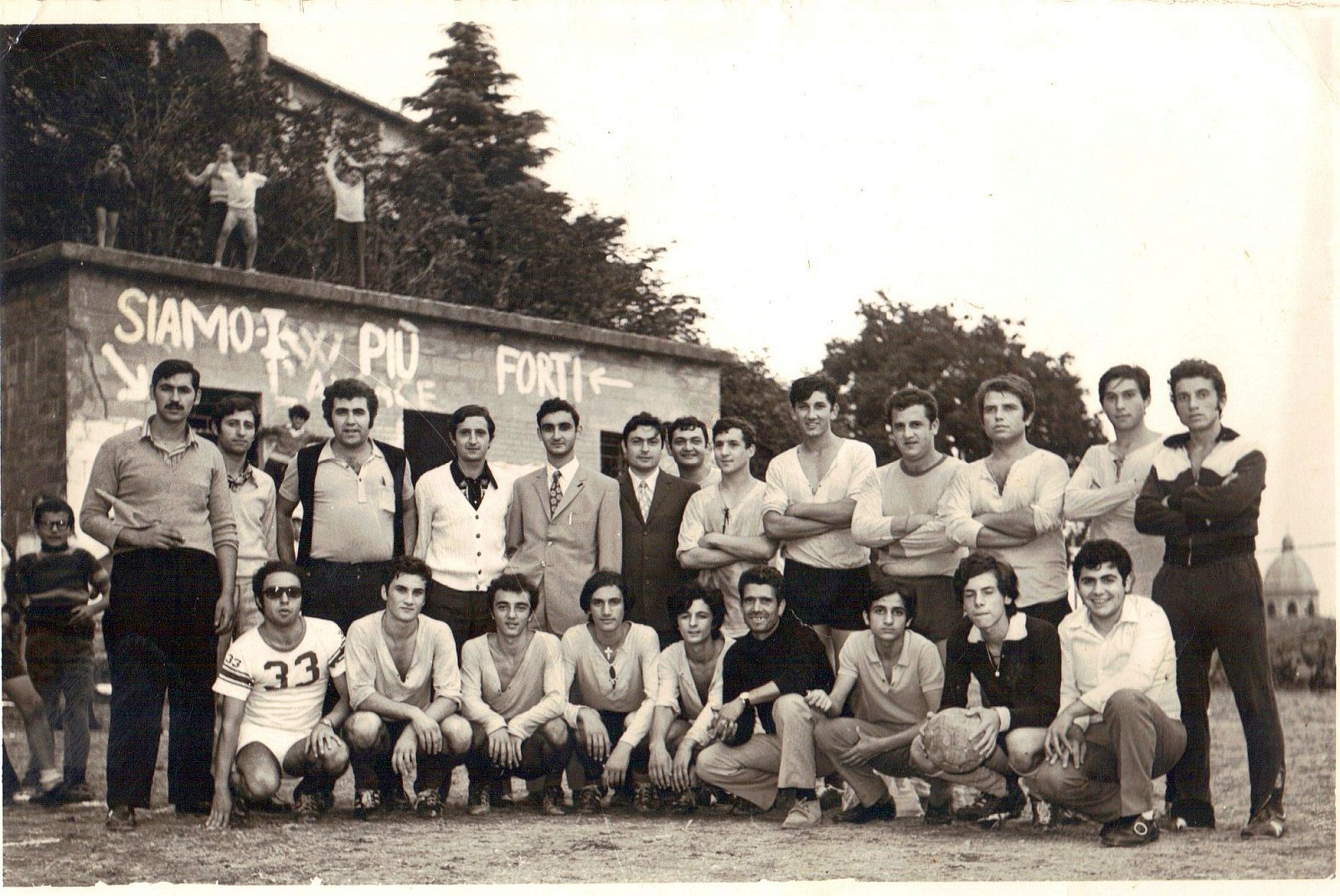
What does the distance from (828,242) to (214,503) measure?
3.26 meters

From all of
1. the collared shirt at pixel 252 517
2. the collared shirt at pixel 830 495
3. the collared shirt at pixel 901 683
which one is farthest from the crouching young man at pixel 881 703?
the collared shirt at pixel 252 517

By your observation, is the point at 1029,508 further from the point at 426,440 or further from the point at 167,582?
the point at 167,582

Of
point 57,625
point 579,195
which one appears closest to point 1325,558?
point 579,195

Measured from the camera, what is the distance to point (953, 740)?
635cm

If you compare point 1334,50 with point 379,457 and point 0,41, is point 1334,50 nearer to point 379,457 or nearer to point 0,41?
point 379,457

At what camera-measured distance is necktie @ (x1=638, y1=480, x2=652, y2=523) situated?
699 cm

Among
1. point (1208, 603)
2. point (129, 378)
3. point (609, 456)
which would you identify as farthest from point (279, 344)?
point (1208, 603)

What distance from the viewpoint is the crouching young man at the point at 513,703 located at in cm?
654

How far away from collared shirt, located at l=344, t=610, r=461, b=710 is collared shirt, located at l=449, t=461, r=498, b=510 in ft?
2.08

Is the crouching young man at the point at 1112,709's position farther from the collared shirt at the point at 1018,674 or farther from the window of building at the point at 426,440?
the window of building at the point at 426,440

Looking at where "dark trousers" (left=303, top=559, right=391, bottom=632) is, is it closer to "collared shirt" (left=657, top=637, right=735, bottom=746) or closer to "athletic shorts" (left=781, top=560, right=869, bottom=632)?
"collared shirt" (left=657, top=637, right=735, bottom=746)

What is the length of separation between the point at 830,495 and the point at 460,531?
1759mm

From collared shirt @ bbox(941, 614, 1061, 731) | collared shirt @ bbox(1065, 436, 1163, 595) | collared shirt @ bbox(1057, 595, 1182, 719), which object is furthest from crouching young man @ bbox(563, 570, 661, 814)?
collared shirt @ bbox(1065, 436, 1163, 595)

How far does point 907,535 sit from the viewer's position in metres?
6.78
